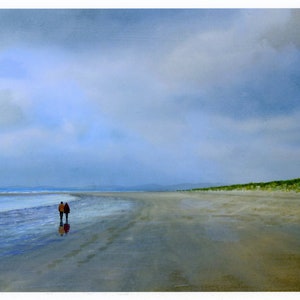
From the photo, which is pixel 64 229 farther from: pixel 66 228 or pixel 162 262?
pixel 162 262

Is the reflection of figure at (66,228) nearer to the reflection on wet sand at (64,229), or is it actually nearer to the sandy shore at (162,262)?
the reflection on wet sand at (64,229)

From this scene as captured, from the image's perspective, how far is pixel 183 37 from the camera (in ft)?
20.9

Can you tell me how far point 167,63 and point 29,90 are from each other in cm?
254

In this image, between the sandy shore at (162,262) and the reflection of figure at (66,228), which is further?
the reflection of figure at (66,228)

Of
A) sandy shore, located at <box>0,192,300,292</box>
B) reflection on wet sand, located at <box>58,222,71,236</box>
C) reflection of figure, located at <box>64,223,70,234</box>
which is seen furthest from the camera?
reflection of figure, located at <box>64,223,70,234</box>

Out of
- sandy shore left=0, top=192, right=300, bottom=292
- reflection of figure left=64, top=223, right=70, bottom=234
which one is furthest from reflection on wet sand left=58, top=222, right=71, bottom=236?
sandy shore left=0, top=192, right=300, bottom=292

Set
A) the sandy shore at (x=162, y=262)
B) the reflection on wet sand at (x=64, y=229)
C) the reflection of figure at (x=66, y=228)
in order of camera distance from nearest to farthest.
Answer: the sandy shore at (x=162, y=262), the reflection on wet sand at (x=64, y=229), the reflection of figure at (x=66, y=228)

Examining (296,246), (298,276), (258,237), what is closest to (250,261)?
(298,276)

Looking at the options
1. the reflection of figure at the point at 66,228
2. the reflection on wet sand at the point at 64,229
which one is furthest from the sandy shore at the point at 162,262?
the reflection of figure at the point at 66,228

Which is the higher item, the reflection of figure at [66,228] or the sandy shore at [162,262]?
the reflection of figure at [66,228]

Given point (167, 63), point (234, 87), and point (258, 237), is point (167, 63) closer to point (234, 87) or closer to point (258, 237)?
point (234, 87)

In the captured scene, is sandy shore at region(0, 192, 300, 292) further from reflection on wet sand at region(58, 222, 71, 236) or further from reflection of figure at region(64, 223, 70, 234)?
reflection of figure at region(64, 223, 70, 234)

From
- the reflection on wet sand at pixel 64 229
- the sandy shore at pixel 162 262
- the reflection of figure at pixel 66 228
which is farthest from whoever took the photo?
the reflection of figure at pixel 66 228
